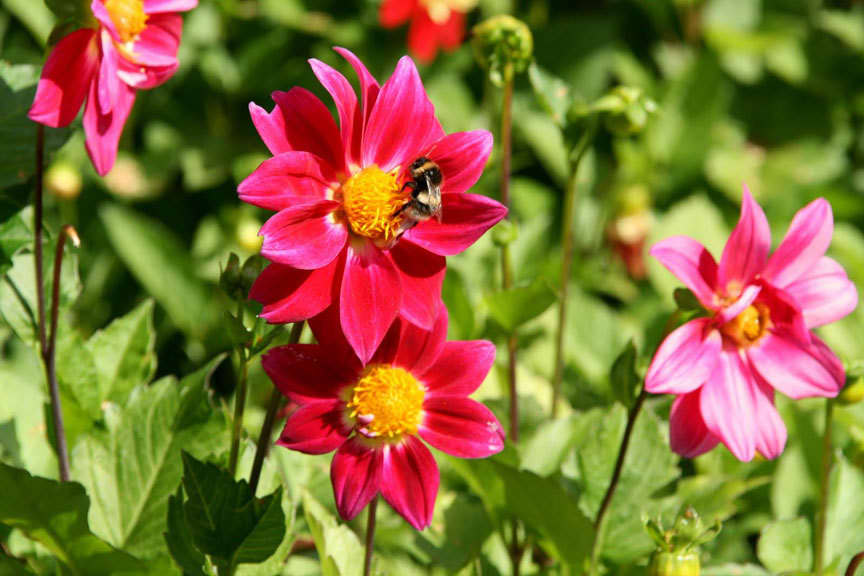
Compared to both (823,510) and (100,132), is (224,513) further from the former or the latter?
(823,510)

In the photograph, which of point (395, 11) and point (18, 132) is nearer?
point (18, 132)

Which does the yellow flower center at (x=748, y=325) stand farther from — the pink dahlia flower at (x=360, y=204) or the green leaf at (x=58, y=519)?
the green leaf at (x=58, y=519)

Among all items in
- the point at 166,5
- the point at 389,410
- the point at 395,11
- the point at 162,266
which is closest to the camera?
the point at 389,410

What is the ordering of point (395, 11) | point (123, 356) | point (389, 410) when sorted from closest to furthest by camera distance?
point (389, 410) < point (123, 356) < point (395, 11)

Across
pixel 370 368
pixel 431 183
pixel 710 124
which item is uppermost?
pixel 431 183

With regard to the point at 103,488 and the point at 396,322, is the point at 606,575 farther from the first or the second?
the point at 103,488

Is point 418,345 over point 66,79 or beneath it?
beneath

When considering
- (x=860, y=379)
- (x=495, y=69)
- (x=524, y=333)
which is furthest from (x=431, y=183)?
(x=524, y=333)

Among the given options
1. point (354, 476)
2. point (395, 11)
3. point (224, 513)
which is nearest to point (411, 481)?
point (354, 476)
